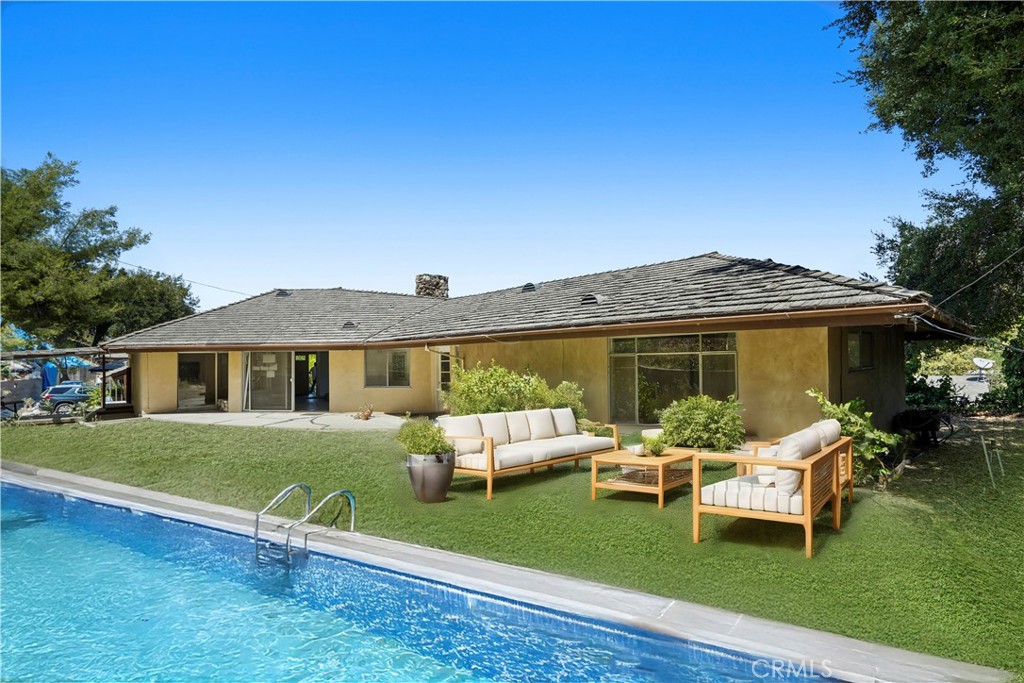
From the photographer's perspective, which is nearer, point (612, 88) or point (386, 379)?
point (612, 88)

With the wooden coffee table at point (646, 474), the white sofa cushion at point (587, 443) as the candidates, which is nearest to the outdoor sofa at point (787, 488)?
the wooden coffee table at point (646, 474)

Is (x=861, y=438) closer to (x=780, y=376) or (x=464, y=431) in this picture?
(x=780, y=376)

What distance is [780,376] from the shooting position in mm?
12570

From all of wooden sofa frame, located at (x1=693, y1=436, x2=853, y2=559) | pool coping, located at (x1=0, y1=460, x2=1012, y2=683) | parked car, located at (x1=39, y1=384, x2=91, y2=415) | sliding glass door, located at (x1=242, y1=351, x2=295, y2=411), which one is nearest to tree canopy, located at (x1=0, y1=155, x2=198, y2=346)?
parked car, located at (x1=39, y1=384, x2=91, y2=415)

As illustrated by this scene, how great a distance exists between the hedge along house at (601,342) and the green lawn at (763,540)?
266cm

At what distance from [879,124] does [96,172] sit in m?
35.2

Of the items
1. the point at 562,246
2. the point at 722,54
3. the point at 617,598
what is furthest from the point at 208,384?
the point at 617,598

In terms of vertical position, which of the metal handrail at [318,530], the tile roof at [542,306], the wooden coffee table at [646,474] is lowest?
the metal handrail at [318,530]

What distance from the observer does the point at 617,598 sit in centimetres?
577

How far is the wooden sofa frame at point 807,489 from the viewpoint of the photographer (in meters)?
6.00

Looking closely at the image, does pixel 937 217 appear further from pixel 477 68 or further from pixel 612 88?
pixel 477 68

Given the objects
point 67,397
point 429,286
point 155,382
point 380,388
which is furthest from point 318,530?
point 429,286

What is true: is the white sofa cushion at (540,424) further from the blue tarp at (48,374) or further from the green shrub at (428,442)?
the blue tarp at (48,374)

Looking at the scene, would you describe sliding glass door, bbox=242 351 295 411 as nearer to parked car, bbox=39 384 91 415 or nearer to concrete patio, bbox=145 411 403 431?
concrete patio, bbox=145 411 403 431
